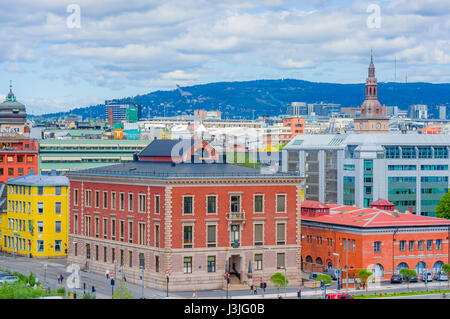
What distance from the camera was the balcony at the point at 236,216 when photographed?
90.9 meters

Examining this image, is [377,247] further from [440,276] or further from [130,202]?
[130,202]

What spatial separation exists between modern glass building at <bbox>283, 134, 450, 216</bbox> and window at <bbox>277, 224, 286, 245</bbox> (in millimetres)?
72225

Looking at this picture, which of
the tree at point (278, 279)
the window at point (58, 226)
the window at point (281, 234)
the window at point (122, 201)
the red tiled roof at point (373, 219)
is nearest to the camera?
the tree at point (278, 279)

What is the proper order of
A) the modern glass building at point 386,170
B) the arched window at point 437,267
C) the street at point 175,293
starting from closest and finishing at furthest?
the street at point 175,293 < the arched window at point 437,267 < the modern glass building at point 386,170

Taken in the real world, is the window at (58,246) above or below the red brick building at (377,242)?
below

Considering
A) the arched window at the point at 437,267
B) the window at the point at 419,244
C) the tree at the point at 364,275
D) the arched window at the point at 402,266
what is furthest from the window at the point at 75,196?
the arched window at the point at 437,267

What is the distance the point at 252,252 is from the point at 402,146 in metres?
83.7

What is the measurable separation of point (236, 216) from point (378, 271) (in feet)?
58.6

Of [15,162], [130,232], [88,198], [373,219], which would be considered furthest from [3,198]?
[373,219]

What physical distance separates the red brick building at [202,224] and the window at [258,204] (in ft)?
0.33

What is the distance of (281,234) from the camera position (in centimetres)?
9350

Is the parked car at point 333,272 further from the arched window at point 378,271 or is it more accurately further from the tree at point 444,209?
the tree at point 444,209
